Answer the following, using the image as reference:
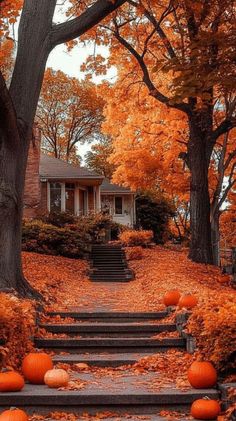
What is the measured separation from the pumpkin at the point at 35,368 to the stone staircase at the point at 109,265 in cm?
1167

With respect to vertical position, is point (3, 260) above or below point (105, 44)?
below

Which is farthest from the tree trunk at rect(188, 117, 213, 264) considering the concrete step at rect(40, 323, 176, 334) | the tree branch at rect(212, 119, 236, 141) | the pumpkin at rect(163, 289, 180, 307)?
the concrete step at rect(40, 323, 176, 334)

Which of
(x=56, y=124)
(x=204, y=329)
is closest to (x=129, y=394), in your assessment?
(x=204, y=329)

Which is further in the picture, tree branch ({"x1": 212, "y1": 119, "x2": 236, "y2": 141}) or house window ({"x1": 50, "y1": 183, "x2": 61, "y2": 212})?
house window ({"x1": 50, "y1": 183, "x2": 61, "y2": 212})

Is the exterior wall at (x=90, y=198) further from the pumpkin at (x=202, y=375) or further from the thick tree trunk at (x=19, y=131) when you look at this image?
the pumpkin at (x=202, y=375)

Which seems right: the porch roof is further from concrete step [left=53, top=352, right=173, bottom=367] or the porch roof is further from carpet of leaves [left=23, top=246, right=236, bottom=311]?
concrete step [left=53, top=352, right=173, bottom=367]

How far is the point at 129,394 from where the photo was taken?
5879mm

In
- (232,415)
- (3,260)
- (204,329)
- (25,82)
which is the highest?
(25,82)

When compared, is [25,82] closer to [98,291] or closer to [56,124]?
[98,291]

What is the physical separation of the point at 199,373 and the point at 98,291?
822 cm

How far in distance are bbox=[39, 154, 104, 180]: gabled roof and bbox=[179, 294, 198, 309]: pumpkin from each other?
2175 centimetres

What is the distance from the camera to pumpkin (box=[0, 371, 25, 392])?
6.00m

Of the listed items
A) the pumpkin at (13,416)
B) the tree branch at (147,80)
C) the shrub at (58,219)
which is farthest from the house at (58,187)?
the pumpkin at (13,416)

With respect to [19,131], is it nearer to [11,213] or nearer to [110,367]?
[11,213]
